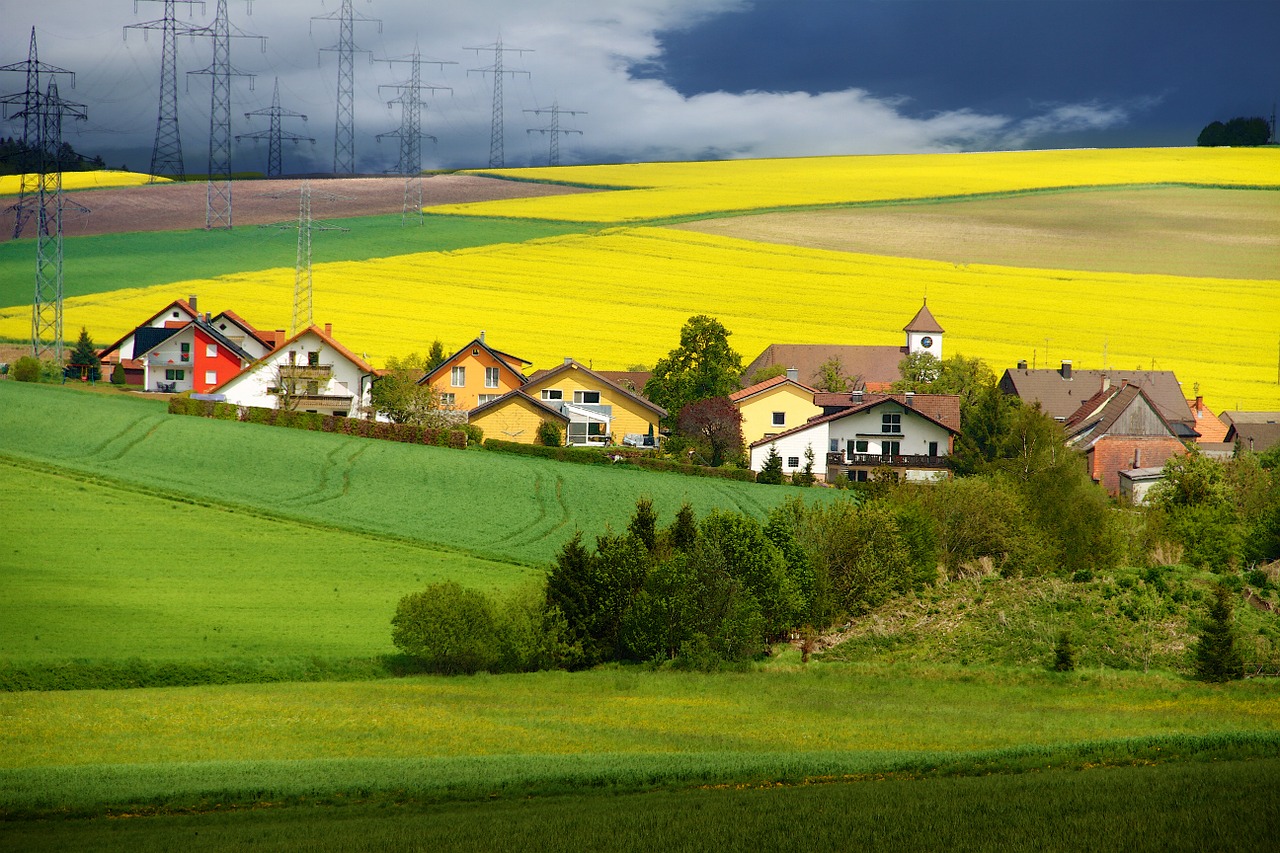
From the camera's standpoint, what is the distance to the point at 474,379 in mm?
87938

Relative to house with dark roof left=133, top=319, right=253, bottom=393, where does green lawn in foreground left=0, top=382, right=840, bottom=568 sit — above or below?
below

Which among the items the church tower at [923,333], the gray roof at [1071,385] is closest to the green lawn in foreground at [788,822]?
the gray roof at [1071,385]

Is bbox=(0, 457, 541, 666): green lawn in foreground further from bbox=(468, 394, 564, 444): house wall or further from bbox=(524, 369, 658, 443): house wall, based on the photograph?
bbox=(524, 369, 658, 443): house wall

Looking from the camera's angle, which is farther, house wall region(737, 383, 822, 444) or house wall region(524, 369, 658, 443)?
house wall region(737, 383, 822, 444)

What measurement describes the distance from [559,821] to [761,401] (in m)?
65.6

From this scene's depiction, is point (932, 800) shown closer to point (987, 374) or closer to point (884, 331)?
point (987, 374)

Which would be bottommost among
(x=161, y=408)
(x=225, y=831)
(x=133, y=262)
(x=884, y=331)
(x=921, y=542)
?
(x=225, y=831)

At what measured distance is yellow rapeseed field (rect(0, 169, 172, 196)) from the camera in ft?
438

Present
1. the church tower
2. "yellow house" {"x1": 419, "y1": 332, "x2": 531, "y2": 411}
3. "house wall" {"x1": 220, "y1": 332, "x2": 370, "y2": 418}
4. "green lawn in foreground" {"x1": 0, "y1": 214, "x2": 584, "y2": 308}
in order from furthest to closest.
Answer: "green lawn in foreground" {"x1": 0, "y1": 214, "x2": 584, "y2": 308} → the church tower → "yellow house" {"x1": 419, "y1": 332, "x2": 531, "y2": 411} → "house wall" {"x1": 220, "y1": 332, "x2": 370, "y2": 418}

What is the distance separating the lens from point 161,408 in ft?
239

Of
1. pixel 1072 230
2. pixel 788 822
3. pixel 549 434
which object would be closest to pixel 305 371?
pixel 549 434

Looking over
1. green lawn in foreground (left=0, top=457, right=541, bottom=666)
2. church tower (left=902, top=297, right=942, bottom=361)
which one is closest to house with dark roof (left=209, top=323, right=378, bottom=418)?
green lawn in foreground (left=0, top=457, right=541, bottom=666)

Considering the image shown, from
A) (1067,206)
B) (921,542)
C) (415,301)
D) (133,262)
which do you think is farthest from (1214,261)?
(133,262)

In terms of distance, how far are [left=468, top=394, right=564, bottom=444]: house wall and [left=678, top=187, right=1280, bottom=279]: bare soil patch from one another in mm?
47190
